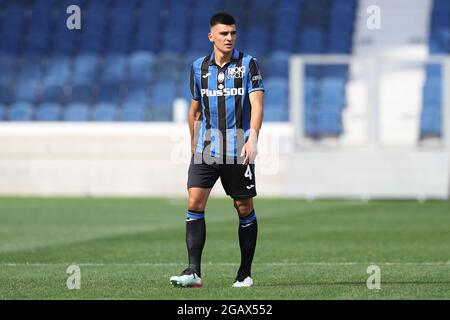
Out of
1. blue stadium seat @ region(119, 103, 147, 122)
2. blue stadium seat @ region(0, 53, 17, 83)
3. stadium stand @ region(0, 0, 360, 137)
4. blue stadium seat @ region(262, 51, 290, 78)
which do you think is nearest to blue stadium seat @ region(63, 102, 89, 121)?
stadium stand @ region(0, 0, 360, 137)

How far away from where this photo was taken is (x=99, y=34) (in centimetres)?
2756

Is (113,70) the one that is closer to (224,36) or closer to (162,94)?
(162,94)

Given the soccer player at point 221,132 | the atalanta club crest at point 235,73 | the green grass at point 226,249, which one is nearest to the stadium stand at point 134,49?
the green grass at point 226,249

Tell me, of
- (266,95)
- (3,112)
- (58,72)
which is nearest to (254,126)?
(266,95)

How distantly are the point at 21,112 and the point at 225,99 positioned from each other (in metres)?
18.2

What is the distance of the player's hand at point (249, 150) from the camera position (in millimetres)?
8016

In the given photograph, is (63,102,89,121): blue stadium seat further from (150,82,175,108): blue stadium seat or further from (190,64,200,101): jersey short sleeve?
(190,64,200,101): jersey short sleeve

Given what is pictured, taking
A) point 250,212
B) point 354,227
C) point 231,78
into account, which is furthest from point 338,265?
point 354,227

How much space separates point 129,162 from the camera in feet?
76.6

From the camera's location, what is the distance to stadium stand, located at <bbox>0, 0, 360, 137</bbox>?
25781 mm

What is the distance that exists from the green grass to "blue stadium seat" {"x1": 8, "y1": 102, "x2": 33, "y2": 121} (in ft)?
16.3

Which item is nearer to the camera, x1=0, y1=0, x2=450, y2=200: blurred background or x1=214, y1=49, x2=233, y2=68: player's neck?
x1=214, y1=49, x2=233, y2=68: player's neck

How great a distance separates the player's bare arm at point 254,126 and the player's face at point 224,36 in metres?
0.38

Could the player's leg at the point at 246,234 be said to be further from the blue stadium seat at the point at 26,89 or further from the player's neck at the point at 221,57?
the blue stadium seat at the point at 26,89
